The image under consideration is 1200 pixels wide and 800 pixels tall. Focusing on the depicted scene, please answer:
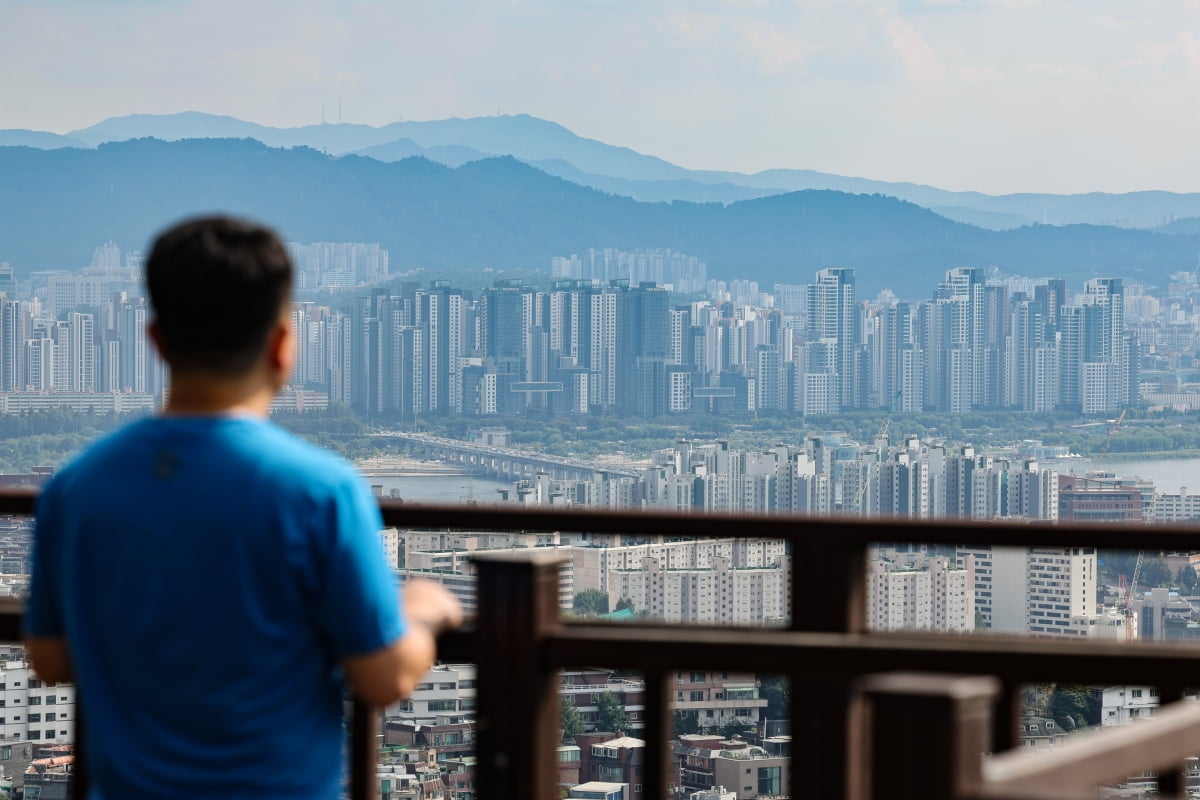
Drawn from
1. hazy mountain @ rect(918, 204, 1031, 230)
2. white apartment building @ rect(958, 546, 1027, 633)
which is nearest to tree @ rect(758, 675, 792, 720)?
white apartment building @ rect(958, 546, 1027, 633)

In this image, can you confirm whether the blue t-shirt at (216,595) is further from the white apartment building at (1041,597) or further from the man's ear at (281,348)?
the white apartment building at (1041,597)

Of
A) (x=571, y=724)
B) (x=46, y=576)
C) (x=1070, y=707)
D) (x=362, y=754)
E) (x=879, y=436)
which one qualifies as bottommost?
(x=571, y=724)

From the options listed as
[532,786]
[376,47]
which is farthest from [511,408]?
[532,786]

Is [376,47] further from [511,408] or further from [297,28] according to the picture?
[511,408]

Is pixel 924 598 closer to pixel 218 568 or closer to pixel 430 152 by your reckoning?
pixel 218 568

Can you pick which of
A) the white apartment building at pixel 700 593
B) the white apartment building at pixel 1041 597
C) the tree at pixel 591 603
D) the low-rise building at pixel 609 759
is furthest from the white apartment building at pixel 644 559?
the low-rise building at pixel 609 759

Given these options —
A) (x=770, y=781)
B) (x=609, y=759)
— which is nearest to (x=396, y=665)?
(x=609, y=759)

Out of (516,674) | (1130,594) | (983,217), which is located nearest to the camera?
(516,674)
